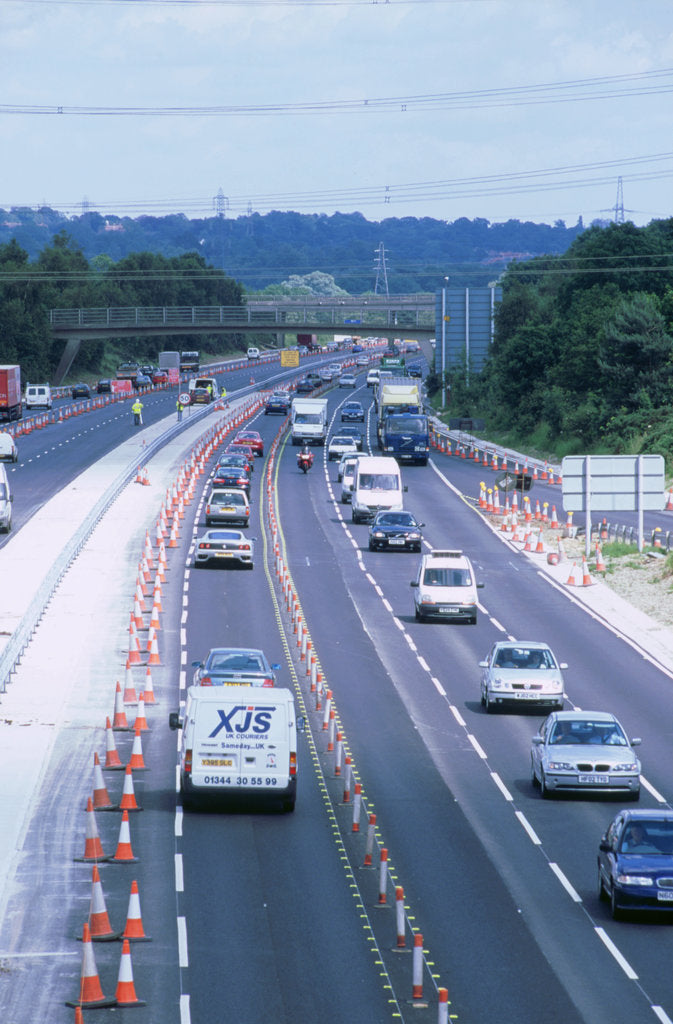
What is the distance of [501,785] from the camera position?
28.0 metres

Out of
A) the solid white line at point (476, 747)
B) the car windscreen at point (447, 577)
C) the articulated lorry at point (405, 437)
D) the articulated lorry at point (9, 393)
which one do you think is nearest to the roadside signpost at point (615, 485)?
the car windscreen at point (447, 577)

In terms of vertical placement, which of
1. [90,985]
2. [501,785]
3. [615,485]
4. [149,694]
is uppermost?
[615,485]

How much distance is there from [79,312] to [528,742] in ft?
430

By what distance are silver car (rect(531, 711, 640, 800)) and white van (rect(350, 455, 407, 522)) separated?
3933cm

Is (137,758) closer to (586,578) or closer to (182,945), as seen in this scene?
(182,945)

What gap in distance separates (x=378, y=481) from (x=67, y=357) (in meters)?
96.4

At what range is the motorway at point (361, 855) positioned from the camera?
679 inches

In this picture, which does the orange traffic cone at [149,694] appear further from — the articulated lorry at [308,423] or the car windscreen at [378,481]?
the articulated lorry at [308,423]

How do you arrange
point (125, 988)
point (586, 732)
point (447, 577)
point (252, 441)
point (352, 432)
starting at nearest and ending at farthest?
point (125, 988), point (586, 732), point (447, 577), point (252, 441), point (352, 432)

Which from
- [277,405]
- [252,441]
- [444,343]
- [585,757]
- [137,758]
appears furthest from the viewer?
[444,343]

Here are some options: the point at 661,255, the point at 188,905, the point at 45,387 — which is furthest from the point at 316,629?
the point at 661,255

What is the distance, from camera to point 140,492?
7262cm

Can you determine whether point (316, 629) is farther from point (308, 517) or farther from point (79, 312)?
point (79, 312)

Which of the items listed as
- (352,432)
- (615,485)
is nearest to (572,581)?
(615,485)
